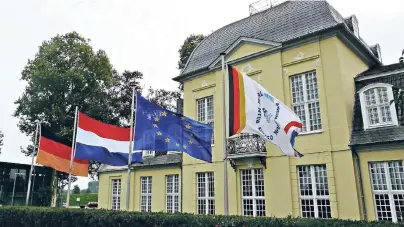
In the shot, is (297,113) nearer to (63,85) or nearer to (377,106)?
(377,106)

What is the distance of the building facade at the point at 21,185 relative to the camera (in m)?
27.6

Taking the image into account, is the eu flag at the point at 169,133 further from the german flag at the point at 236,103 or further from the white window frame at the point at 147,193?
the white window frame at the point at 147,193

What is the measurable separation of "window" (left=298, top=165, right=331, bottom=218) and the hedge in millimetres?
4913

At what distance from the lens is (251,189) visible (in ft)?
51.6

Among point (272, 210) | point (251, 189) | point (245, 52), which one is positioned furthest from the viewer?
point (245, 52)

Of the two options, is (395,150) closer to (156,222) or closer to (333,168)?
(333,168)

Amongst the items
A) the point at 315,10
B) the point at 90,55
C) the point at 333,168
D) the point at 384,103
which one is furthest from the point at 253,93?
the point at 90,55

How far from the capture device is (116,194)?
23547mm

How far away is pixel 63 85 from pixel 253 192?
70.3 feet

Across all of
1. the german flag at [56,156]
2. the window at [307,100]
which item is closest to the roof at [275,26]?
the window at [307,100]

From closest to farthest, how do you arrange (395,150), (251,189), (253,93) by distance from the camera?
(253,93), (395,150), (251,189)

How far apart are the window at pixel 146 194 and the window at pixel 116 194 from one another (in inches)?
107

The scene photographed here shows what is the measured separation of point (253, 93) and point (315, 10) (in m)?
7.73

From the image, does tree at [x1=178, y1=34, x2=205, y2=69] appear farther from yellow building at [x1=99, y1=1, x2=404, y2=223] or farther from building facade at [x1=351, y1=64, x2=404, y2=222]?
building facade at [x1=351, y1=64, x2=404, y2=222]
